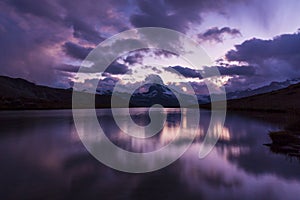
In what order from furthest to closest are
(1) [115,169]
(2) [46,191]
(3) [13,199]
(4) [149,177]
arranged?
(1) [115,169], (4) [149,177], (2) [46,191], (3) [13,199]

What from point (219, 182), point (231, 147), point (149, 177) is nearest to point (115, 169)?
point (149, 177)

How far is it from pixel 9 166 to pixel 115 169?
7.12 metres

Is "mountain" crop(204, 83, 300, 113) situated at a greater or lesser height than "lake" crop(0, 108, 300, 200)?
greater

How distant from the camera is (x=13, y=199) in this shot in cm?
1062

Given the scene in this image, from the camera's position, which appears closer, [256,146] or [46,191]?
[46,191]

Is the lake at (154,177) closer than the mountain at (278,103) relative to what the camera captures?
Yes

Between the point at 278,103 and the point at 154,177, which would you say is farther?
the point at 278,103

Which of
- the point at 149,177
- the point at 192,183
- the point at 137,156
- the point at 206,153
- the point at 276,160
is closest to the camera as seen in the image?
the point at 192,183

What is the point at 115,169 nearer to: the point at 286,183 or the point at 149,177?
the point at 149,177

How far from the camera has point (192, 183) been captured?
1331 centimetres

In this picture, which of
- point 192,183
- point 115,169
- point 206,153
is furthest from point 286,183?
point 115,169

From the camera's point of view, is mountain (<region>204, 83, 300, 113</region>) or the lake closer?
the lake

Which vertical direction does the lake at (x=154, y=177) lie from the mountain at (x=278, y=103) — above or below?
below

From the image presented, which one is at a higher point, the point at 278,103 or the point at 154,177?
the point at 278,103
